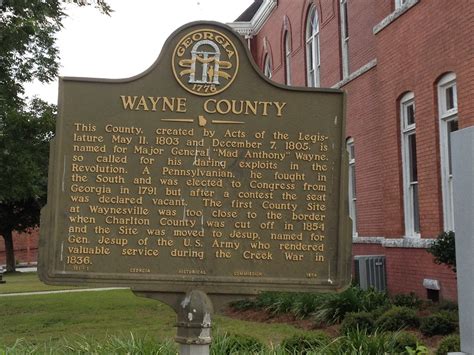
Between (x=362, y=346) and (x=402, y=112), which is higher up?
(x=402, y=112)

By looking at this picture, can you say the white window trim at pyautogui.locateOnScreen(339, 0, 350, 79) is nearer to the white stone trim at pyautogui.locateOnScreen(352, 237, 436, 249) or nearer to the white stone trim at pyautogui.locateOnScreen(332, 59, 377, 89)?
the white stone trim at pyautogui.locateOnScreen(332, 59, 377, 89)

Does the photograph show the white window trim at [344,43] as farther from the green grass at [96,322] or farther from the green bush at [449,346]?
the green bush at [449,346]

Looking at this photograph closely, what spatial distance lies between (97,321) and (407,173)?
6.54 metres

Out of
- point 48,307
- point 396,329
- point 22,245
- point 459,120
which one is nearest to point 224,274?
point 396,329

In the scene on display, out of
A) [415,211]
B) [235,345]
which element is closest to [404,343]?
[235,345]

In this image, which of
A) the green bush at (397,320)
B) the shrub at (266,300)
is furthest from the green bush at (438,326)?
the shrub at (266,300)

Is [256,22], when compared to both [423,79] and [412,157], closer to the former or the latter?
[412,157]

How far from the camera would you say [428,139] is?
1276 cm

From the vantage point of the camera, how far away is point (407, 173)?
1407 centimetres

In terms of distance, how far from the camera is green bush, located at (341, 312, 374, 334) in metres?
10.1

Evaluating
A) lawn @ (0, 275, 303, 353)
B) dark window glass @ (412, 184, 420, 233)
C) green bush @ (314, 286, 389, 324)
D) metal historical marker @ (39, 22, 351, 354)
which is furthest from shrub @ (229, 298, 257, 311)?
metal historical marker @ (39, 22, 351, 354)

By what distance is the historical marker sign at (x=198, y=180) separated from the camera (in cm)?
557

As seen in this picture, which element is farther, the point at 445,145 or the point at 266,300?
the point at 266,300

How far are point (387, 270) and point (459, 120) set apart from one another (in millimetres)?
4283
